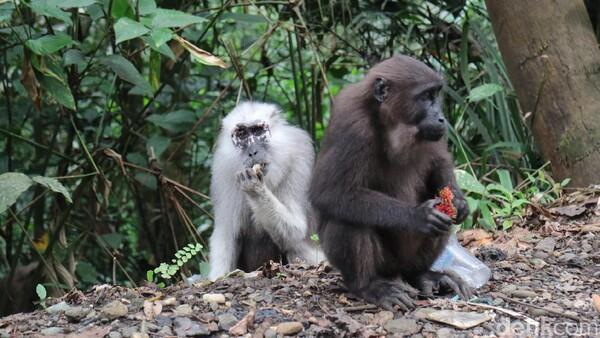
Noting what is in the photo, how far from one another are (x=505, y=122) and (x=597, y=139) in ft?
4.38

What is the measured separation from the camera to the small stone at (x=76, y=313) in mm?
4637

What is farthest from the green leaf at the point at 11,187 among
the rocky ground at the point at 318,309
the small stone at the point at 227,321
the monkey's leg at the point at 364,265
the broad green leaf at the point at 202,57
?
the monkey's leg at the point at 364,265

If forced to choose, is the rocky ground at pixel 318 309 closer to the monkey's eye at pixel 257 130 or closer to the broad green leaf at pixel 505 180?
the broad green leaf at pixel 505 180

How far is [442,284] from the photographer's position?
5098mm

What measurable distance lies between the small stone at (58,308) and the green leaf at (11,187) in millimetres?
758

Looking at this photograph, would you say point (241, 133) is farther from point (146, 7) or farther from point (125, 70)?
point (146, 7)

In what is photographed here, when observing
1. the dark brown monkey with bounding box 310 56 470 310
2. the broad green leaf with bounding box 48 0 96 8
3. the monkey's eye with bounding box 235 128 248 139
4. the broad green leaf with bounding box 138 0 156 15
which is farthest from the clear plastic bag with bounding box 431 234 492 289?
the broad green leaf with bounding box 48 0 96 8

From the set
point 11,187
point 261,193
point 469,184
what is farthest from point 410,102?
point 11,187

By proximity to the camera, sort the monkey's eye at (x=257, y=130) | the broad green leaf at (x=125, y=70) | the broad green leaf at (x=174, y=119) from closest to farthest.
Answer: the broad green leaf at (x=125, y=70) → the monkey's eye at (x=257, y=130) → the broad green leaf at (x=174, y=119)

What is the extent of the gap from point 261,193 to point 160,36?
1892mm

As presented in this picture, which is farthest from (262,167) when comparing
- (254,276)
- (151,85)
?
(254,276)

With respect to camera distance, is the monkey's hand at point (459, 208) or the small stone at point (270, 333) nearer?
the small stone at point (270, 333)

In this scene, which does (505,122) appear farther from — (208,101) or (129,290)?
(129,290)

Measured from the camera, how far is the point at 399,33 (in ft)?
29.8
